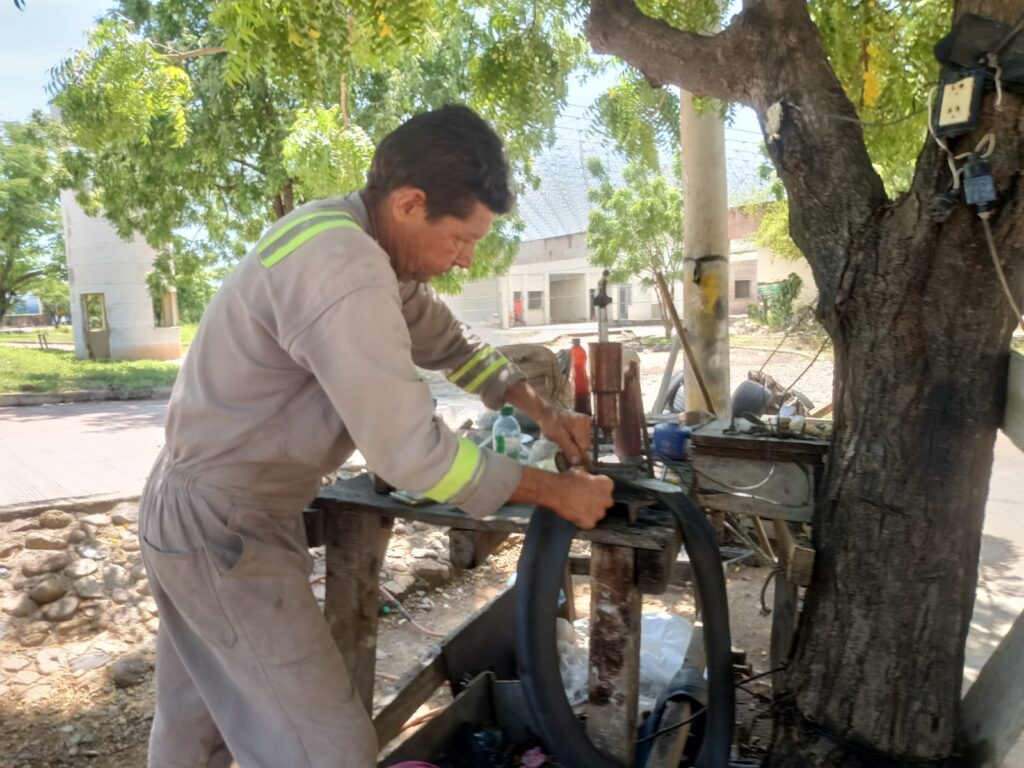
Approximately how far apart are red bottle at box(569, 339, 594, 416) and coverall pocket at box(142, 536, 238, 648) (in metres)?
1.23

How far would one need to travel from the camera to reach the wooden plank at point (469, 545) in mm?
2146

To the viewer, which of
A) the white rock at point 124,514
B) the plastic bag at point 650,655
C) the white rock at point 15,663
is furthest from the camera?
the white rock at point 124,514

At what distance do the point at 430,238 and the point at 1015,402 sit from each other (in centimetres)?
150

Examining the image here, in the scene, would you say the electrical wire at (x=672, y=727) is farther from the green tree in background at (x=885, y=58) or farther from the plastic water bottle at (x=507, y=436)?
the green tree in background at (x=885, y=58)

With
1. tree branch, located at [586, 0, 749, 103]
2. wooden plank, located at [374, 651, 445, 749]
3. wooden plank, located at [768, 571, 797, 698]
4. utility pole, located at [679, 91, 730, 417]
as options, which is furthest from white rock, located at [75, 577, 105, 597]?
utility pole, located at [679, 91, 730, 417]

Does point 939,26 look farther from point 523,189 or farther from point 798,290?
point 798,290

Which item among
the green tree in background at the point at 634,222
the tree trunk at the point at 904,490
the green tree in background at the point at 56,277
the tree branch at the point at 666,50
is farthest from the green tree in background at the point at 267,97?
the green tree in background at the point at 56,277

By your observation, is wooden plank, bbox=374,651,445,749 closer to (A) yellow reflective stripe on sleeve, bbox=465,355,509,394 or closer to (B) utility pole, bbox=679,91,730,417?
(A) yellow reflective stripe on sleeve, bbox=465,355,509,394

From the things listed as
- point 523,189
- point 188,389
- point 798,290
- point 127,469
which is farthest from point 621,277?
point 188,389

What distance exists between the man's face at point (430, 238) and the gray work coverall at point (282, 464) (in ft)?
0.32

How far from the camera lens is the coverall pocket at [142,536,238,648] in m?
1.82

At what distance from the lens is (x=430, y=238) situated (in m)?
1.85

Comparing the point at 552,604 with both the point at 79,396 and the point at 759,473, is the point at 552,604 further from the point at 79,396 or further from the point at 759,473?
the point at 79,396

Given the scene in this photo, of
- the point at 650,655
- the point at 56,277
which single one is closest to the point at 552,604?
the point at 650,655
